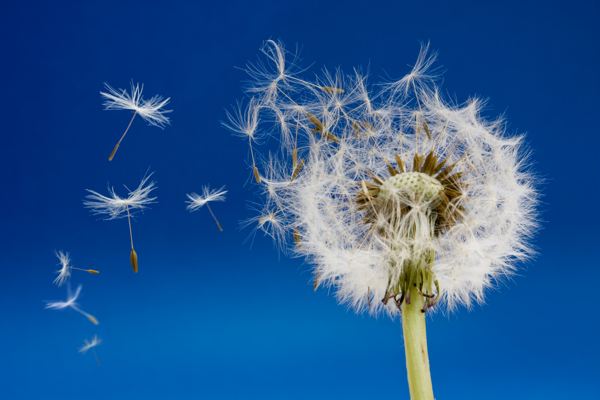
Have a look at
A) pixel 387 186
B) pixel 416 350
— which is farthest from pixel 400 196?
pixel 416 350

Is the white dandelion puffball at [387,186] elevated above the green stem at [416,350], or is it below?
above

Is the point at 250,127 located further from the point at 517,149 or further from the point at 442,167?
the point at 517,149

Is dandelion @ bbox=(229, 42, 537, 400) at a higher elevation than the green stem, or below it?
higher

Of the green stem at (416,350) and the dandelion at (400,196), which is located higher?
the dandelion at (400,196)

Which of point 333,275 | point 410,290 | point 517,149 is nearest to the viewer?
point 410,290

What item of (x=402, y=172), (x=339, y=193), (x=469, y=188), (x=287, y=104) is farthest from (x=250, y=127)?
(x=469, y=188)
